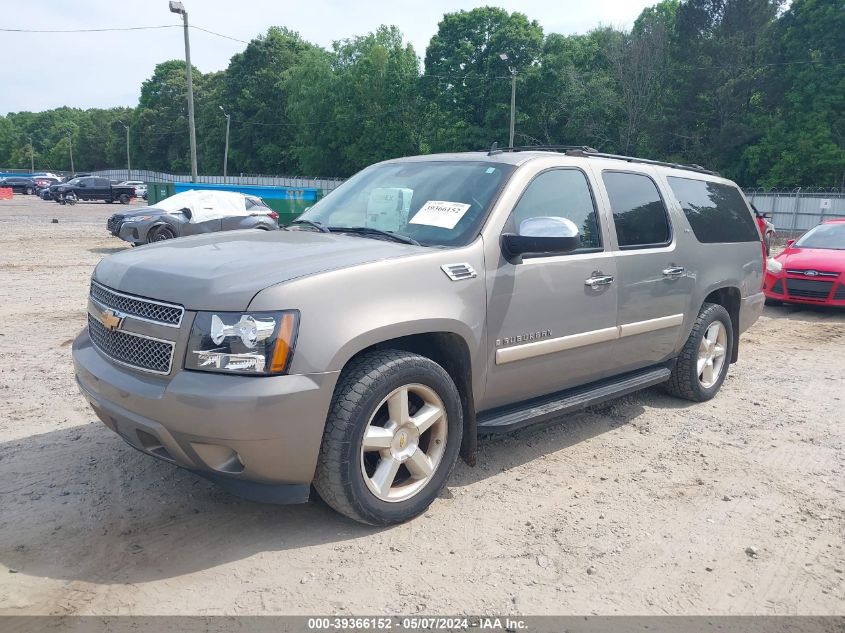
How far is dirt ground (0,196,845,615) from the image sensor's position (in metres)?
2.94

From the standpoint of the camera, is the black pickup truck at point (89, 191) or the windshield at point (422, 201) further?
the black pickup truck at point (89, 191)

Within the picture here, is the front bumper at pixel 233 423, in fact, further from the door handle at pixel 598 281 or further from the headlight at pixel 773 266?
the headlight at pixel 773 266

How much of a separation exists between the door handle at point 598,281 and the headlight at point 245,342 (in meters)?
2.05

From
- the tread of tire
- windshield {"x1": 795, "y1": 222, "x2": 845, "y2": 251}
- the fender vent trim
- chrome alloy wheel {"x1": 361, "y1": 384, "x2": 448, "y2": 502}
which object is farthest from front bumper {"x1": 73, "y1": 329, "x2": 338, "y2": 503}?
windshield {"x1": 795, "y1": 222, "x2": 845, "y2": 251}

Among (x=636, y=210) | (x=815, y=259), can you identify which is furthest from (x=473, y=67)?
(x=636, y=210)

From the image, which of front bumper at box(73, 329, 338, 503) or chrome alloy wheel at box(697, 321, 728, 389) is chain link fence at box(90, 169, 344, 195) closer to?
chrome alloy wheel at box(697, 321, 728, 389)

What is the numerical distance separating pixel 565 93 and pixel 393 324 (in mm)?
55125

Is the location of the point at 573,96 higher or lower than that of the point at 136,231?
higher

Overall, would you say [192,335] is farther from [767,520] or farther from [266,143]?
[266,143]

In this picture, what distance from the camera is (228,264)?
330cm

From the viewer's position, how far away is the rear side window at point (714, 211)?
5.43 meters

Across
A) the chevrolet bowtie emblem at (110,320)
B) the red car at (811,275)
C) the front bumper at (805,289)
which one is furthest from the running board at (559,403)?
the front bumper at (805,289)

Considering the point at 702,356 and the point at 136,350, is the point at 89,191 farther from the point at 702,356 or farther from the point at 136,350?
the point at 136,350

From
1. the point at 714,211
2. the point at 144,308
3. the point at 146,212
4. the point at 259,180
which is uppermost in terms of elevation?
the point at 259,180
